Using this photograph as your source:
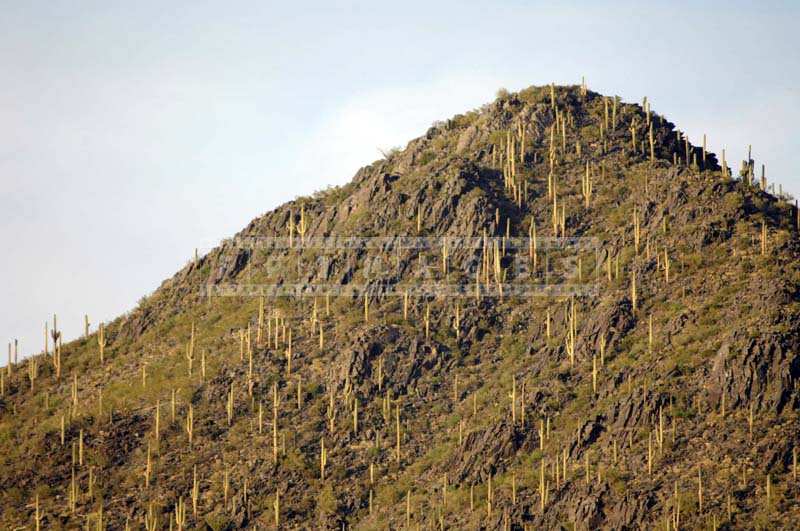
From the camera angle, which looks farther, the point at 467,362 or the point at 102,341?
the point at 102,341

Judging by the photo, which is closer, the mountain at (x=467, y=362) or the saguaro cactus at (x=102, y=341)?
the mountain at (x=467, y=362)

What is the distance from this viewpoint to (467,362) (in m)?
94.6

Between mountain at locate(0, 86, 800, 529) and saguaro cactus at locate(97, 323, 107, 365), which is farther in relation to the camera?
saguaro cactus at locate(97, 323, 107, 365)

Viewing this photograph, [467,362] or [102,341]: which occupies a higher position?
[102,341]

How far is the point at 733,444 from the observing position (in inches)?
3157

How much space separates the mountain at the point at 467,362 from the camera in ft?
269

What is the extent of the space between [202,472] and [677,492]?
2293 centimetres

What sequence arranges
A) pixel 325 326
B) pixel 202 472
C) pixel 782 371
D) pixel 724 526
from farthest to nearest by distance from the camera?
pixel 325 326 < pixel 202 472 < pixel 782 371 < pixel 724 526

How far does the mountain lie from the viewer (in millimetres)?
82125

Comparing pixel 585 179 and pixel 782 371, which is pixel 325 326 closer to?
pixel 585 179

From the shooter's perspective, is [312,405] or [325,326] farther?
[325,326]

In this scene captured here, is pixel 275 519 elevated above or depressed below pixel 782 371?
below

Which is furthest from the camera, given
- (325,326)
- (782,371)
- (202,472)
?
(325,326)

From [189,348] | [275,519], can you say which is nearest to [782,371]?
[275,519]
